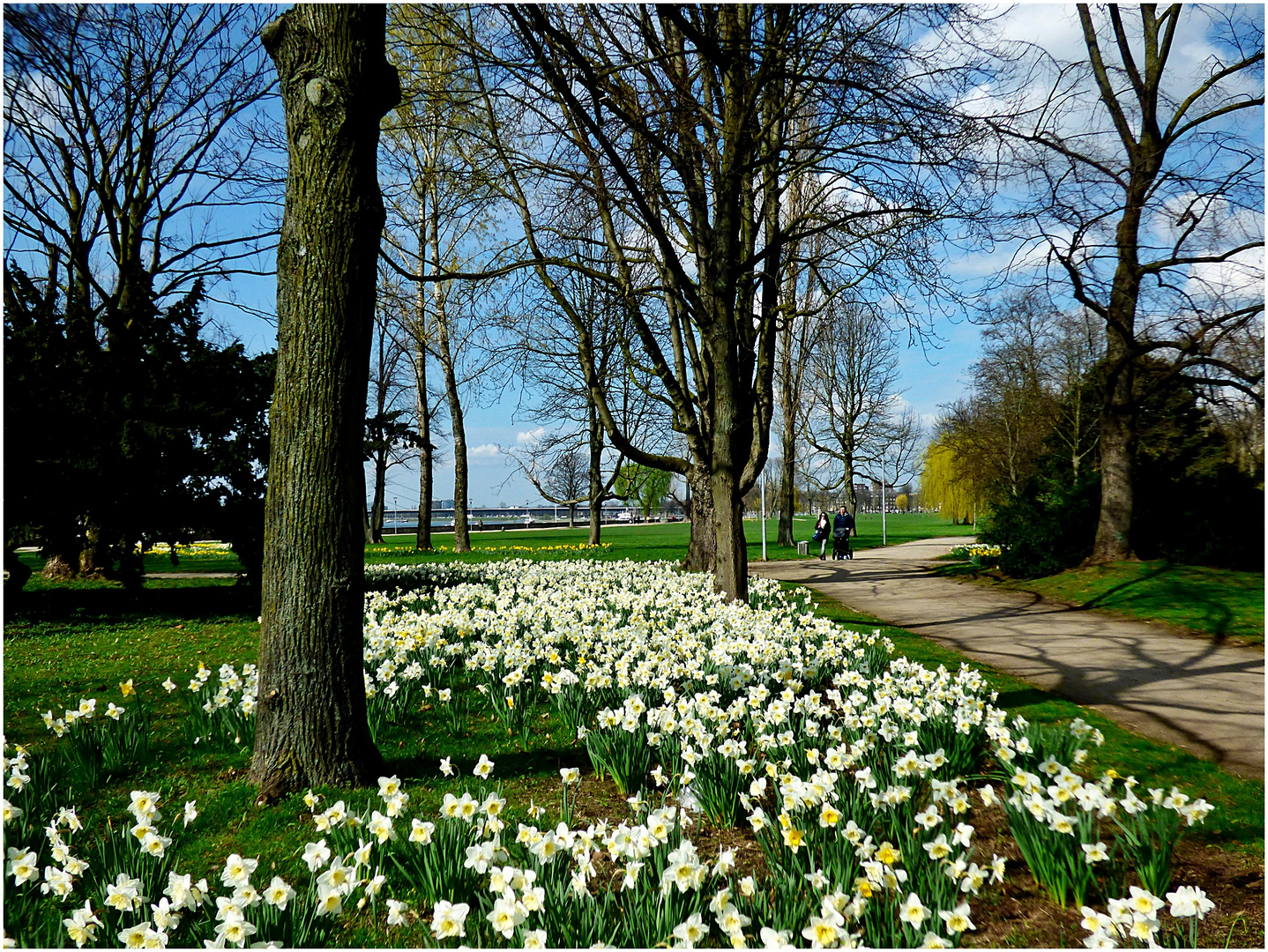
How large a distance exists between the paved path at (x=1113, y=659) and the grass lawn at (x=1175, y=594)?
40cm

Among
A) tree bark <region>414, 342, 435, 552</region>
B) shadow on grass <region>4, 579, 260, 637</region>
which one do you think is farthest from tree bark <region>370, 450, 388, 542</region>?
shadow on grass <region>4, 579, 260, 637</region>

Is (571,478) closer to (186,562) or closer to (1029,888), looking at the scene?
(186,562)

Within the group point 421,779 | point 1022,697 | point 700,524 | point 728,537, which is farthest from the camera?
point 700,524

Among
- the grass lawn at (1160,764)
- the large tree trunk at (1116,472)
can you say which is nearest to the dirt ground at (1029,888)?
the grass lawn at (1160,764)

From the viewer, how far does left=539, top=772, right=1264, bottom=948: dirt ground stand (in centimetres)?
256

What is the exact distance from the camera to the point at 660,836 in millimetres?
2539

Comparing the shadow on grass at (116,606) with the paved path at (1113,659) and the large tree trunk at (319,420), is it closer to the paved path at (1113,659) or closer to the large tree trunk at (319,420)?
the large tree trunk at (319,420)

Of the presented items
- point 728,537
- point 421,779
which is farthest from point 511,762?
point 728,537

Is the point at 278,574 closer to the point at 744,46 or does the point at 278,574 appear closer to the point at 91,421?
the point at 744,46

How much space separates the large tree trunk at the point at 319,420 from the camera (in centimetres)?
363

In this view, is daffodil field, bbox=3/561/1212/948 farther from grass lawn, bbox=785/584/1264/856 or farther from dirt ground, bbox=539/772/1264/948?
grass lawn, bbox=785/584/1264/856

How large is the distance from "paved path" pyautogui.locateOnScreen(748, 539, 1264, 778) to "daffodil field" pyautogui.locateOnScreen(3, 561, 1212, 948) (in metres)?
1.76

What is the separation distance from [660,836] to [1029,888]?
1526 millimetres

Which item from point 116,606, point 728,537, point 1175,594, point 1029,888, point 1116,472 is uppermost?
point 1116,472
